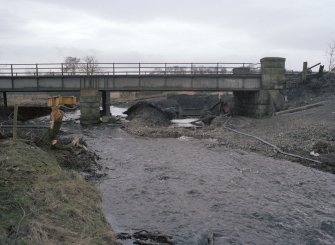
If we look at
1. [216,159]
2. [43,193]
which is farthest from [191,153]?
[43,193]

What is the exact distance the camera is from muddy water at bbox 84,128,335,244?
29.8 feet

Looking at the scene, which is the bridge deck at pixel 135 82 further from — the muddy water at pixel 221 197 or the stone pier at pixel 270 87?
the muddy water at pixel 221 197

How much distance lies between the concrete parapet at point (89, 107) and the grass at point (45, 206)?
72.0 ft

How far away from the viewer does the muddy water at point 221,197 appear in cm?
909

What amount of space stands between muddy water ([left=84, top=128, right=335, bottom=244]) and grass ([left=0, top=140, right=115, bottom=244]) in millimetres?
848

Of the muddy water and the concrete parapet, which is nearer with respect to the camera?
the muddy water

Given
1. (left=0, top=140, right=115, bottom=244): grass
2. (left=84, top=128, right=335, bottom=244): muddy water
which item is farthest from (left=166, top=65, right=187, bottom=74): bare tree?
(left=0, top=140, right=115, bottom=244): grass

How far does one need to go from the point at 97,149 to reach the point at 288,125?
1214cm

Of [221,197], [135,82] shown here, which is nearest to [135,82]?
[135,82]

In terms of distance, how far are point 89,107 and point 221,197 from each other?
25122mm

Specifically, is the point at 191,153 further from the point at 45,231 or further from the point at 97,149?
the point at 45,231

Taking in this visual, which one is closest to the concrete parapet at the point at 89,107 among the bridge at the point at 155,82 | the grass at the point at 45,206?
the bridge at the point at 155,82

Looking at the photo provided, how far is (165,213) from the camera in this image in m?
10.2

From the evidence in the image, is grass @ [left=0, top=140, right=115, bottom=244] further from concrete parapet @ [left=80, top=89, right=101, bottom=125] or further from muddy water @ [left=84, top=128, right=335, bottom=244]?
concrete parapet @ [left=80, top=89, right=101, bottom=125]
